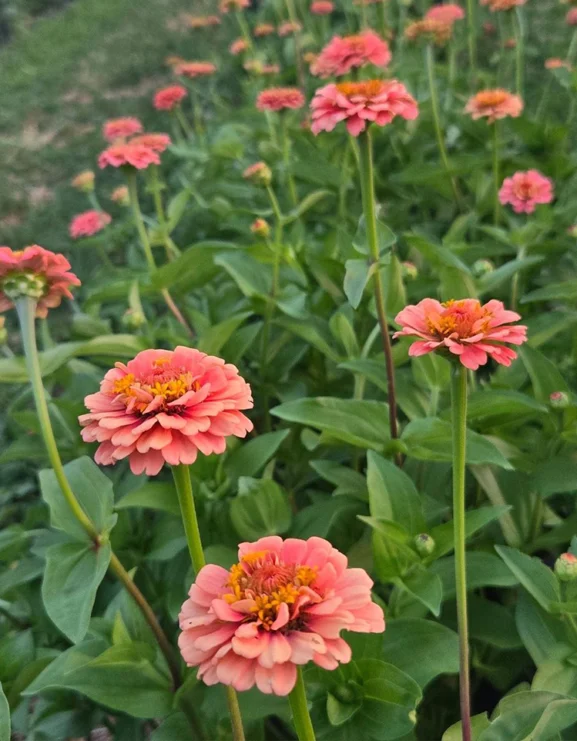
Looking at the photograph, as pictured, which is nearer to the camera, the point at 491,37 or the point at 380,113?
the point at 380,113

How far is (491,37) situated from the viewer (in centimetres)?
284

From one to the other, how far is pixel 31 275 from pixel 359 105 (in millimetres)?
453

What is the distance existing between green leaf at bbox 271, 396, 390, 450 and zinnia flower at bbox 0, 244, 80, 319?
31 centimetres

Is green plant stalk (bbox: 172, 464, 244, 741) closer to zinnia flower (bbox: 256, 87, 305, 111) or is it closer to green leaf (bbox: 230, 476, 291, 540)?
green leaf (bbox: 230, 476, 291, 540)

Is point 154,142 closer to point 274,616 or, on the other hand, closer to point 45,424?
point 45,424

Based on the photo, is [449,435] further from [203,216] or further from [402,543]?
[203,216]

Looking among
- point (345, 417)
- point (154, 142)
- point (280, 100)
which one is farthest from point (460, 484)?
point (280, 100)

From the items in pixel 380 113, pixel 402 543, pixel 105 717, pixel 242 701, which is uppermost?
pixel 380 113

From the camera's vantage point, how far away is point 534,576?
754 mm

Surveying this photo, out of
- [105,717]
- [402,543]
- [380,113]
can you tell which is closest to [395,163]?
[380,113]

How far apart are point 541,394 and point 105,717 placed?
76cm

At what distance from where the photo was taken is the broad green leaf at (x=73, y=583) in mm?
706

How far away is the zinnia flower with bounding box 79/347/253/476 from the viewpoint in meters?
0.52

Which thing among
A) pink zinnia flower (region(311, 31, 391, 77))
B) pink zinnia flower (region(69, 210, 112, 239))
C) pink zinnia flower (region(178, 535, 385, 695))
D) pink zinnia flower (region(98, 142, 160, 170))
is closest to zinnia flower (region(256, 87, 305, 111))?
pink zinnia flower (region(311, 31, 391, 77))
